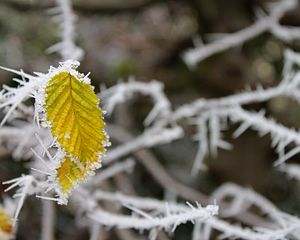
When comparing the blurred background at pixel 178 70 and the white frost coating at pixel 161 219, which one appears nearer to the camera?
the white frost coating at pixel 161 219

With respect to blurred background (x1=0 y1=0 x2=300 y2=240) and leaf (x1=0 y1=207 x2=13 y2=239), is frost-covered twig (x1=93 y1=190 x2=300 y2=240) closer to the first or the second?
leaf (x1=0 y1=207 x2=13 y2=239)

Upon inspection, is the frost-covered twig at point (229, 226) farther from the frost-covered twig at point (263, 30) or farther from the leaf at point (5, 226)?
the frost-covered twig at point (263, 30)

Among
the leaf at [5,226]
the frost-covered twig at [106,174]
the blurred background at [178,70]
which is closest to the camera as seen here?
the leaf at [5,226]

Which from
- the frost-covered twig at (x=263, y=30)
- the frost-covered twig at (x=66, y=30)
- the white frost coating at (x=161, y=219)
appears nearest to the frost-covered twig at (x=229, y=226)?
the white frost coating at (x=161, y=219)

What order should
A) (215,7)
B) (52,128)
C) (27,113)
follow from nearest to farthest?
(52,128), (27,113), (215,7)

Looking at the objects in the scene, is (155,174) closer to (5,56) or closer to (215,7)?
(215,7)

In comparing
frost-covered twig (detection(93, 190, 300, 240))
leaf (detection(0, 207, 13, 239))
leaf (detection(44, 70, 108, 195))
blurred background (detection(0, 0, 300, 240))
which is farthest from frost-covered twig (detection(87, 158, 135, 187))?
blurred background (detection(0, 0, 300, 240))

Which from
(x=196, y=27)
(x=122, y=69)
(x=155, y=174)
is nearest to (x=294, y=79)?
(x=155, y=174)
